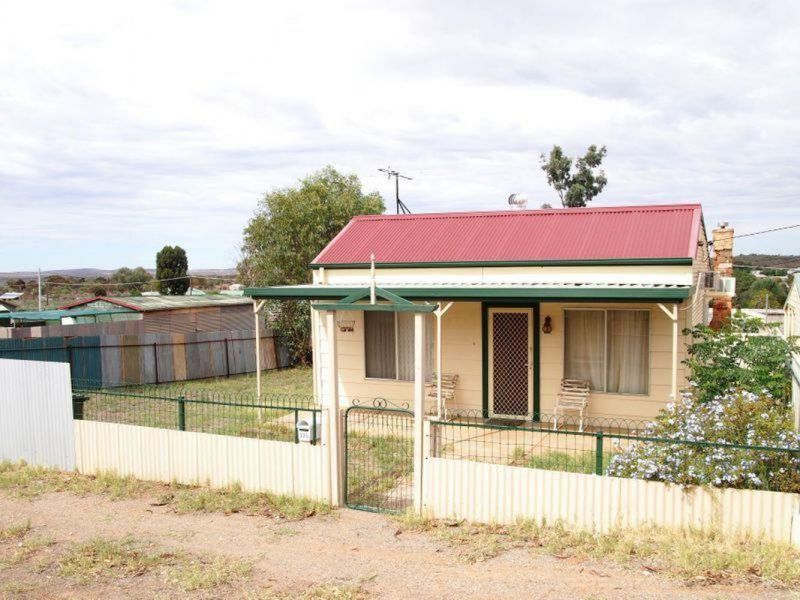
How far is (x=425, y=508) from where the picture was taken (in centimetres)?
734

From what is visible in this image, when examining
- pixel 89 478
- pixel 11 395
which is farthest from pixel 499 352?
pixel 11 395

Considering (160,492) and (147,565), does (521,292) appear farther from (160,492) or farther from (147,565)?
(147,565)

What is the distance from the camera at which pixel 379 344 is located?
13.4 m

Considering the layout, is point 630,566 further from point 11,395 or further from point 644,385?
point 11,395

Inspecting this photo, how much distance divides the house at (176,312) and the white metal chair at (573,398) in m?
16.3

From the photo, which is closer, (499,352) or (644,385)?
(644,385)

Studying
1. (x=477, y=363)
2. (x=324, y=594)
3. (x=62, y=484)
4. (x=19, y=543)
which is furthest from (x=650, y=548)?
(x=62, y=484)

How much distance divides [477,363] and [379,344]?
2.05 meters

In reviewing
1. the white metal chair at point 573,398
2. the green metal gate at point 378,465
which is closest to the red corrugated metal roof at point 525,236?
the white metal chair at point 573,398

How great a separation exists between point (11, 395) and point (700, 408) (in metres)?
9.31

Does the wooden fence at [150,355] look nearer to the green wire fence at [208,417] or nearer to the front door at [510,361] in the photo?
the green wire fence at [208,417]

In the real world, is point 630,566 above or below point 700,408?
below

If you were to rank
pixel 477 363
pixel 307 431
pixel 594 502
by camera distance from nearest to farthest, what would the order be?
pixel 594 502 → pixel 307 431 → pixel 477 363

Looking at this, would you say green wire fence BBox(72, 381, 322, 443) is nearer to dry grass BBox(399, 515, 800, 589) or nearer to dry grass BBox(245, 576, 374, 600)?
dry grass BBox(399, 515, 800, 589)
